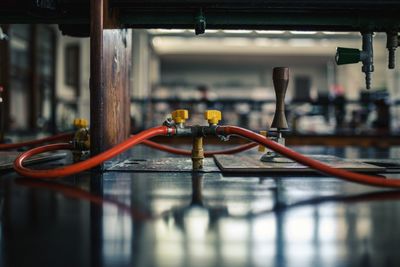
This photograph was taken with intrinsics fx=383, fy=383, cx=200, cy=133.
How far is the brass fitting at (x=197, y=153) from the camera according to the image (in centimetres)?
85

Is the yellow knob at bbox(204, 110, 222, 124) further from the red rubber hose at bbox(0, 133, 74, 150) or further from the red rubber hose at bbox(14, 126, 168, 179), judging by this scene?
the red rubber hose at bbox(0, 133, 74, 150)

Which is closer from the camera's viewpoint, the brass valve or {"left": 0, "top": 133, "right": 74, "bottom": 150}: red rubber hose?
the brass valve

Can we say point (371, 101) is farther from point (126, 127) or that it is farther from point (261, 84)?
point (261, 84)

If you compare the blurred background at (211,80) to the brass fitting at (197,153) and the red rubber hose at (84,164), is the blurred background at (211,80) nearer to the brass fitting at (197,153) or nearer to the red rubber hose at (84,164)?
the brass fitting at (197,153)

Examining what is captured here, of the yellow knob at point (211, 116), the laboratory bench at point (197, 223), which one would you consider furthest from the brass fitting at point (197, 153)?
the laboratory bench at point (197, 223)

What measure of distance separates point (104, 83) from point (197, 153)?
25cm

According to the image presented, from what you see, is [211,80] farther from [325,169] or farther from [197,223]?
[197,223]

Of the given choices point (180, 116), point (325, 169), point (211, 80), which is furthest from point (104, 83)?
point (211, 80)

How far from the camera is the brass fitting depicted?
848 millimetres

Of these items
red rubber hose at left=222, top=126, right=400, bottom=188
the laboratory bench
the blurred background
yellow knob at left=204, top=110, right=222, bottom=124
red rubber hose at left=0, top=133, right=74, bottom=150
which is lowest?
the laboratory bench

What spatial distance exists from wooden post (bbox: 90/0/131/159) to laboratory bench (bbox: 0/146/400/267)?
0.14m

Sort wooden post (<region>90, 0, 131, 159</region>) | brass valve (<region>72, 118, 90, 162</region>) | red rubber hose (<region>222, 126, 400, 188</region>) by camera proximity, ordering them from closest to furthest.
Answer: red rubber hose (<region>222, 126, 400, 188</region>) < wooden post (<region>90, 0, 131, 159</region>) < brass valve (<region>72, 118, 90, 162</region>)

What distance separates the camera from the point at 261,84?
43.5ft

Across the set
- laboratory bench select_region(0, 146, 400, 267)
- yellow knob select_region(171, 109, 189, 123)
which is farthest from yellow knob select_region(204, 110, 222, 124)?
laboratory bench select_region(0, 146, 400, 267)
